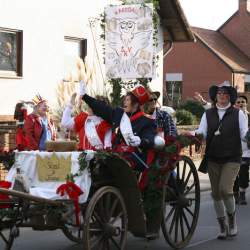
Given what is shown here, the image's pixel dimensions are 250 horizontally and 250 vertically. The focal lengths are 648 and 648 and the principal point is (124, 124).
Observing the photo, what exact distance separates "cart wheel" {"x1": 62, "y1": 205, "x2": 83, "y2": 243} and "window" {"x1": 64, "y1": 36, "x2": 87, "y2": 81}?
8.58 m

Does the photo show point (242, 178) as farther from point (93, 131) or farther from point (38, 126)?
point (93, 131)

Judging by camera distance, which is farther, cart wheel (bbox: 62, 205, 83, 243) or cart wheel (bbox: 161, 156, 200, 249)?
cart wheel (bbox: 161, 156, 200, 249)

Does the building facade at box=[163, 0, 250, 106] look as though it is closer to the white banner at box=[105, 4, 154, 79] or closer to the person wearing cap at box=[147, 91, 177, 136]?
the white banner at box=[105, 4, 154, 79]

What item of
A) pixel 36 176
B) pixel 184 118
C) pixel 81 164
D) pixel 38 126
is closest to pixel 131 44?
pixel 38 126

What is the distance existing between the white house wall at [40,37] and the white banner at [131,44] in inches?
120

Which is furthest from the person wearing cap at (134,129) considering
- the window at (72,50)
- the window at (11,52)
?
the window at (72,50)

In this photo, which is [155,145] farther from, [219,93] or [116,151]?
[219,93]

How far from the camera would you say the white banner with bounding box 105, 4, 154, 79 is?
1111cm

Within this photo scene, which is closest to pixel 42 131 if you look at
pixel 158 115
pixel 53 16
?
pixel 158 115

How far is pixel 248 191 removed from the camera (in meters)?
12.4

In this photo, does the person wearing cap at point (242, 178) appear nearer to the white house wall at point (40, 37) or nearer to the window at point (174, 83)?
the white house wall at point (40, 37)

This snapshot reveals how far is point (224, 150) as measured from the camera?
760cm

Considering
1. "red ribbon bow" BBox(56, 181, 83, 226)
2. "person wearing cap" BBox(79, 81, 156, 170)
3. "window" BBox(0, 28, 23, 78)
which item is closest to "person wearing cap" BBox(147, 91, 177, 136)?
"person wearing cap" BBox(79, 81, 156, 170)

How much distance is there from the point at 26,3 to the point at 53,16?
1.04 m
